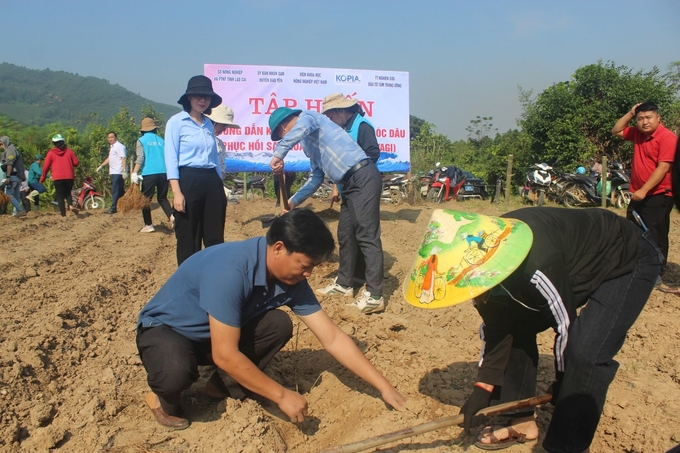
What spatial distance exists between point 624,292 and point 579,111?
13710 mm

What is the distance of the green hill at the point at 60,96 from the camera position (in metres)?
121

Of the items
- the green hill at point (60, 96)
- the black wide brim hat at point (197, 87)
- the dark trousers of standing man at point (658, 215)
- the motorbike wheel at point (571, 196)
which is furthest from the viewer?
the green hill at point (60, 96)

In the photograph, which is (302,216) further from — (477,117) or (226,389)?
(477,117)

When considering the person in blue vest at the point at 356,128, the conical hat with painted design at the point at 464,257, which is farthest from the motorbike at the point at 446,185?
the conical hat with painted design at the point at 464,257

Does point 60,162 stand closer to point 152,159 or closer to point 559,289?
point 152,159

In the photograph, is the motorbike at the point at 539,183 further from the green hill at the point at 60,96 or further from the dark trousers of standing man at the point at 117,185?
the green hill at the point at 60,96

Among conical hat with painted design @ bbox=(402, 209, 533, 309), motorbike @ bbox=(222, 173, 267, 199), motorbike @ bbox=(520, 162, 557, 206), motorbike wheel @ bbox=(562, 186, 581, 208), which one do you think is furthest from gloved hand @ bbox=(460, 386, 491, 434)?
motorbike @ bbox=(222, 173, 267, 199)

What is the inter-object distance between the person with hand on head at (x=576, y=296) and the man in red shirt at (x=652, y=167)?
2661mm

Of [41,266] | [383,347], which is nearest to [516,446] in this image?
[383,347]

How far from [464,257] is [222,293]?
3.17 ft

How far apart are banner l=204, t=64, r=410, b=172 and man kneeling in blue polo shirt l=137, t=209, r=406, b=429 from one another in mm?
6531

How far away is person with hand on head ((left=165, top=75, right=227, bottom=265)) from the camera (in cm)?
386

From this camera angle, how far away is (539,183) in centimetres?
1326

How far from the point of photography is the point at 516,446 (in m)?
2.56
